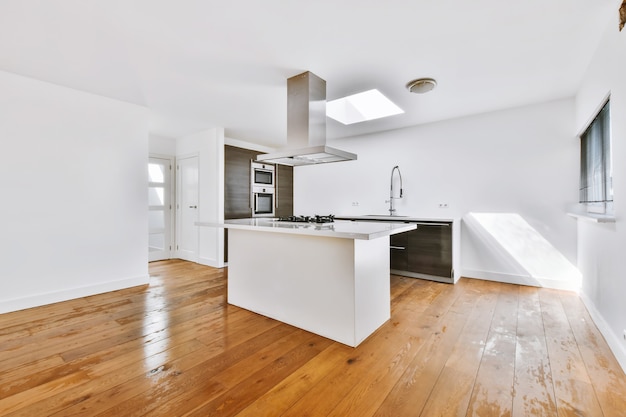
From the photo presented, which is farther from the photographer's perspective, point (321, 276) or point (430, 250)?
point (430, 250)

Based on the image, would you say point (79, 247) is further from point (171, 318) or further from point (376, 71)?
point (376, 71)

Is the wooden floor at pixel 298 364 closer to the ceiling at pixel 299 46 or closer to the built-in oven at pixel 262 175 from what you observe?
the ceiling at pixel 299 46

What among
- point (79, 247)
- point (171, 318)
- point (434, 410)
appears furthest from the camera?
point (79, 247)

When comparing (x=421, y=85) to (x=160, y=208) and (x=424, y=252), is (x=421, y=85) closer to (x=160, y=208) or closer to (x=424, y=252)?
(x=424, y=252)

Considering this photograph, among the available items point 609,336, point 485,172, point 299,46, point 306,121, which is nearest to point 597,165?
point 485,172

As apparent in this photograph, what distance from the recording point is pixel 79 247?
10.6ft

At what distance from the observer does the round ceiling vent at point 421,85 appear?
2.96 m

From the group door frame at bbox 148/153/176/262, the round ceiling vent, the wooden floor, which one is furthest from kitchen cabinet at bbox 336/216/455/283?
door frame at bbox 148/153/176/262

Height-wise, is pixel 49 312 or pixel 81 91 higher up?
pixel 81 91

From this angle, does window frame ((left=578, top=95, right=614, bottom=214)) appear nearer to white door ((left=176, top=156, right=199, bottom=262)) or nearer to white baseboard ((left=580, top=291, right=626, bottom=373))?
white baseboard ((left=580, top=291, right=626, bottom=373))

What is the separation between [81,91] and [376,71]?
3.35 meters

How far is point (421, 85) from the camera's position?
303 centimetres

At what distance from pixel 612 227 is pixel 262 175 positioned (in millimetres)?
4999

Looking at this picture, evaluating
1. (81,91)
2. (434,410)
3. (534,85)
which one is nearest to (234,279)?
(434,410)
